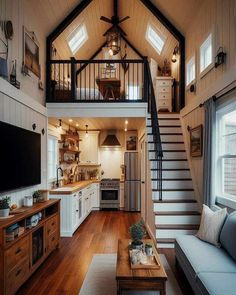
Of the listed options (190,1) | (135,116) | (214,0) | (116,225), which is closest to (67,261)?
(116,225)

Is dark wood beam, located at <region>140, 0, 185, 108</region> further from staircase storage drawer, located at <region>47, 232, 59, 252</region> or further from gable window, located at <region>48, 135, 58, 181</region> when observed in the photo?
staircase storage drawer, located at <region>47, 232, 59, 252</region>

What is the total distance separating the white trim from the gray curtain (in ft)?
9.90

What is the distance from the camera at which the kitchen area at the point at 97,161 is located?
622cm

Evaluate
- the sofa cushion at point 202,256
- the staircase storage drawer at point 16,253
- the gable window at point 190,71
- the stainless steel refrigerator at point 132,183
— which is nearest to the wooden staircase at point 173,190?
the sofa cushion at point 202,256

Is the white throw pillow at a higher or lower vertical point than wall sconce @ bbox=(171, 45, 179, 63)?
lower

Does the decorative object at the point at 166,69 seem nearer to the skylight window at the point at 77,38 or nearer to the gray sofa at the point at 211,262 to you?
the skylight window at the point at 77,38

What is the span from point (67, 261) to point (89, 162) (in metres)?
4.71

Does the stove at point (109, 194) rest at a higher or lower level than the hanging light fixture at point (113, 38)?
lower

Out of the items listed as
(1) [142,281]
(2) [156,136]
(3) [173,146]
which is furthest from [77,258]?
(3) [173,146]

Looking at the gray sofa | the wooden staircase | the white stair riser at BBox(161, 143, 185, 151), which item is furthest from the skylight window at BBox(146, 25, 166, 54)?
the gray sofa

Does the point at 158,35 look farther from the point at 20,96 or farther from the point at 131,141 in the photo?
the point at 20,96

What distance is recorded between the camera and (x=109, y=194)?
782 centimetres

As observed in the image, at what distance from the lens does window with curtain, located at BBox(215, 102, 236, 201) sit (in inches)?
143

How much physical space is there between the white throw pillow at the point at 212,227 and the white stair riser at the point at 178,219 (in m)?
1.10
